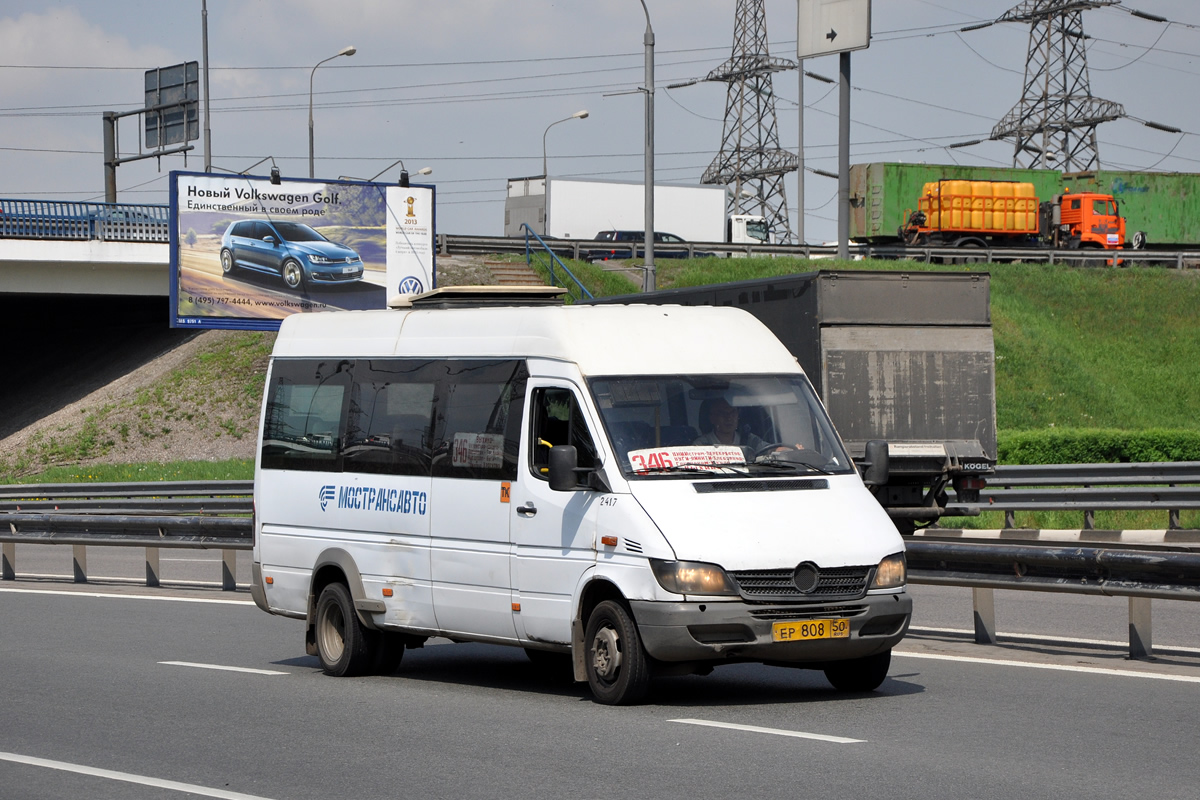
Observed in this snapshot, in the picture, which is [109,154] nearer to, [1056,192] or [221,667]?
[1056,192]

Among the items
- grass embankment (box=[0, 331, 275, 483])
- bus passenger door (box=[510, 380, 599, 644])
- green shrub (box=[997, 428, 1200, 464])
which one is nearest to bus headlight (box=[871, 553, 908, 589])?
bus passenger door (box=[510, 380, 599, 644])

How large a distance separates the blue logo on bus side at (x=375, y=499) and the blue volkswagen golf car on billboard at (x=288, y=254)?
88.1 feet

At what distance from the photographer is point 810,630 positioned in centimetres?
844

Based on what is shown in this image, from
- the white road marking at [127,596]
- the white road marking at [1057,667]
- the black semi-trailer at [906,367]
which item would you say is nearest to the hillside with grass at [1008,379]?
the black semi-trailer at [906,367]

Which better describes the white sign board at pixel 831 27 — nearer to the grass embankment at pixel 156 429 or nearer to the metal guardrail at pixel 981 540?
the grass embankment at pixel 156 429

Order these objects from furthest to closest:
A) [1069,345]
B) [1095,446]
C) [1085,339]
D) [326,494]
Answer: [1085,339], [1069,345], [1095,446], [326,494]

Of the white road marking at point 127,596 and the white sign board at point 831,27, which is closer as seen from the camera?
the white road marking at point 127,596

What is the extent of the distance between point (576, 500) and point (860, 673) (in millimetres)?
2007

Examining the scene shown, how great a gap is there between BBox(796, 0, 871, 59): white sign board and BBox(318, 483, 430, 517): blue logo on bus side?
32.5 metres

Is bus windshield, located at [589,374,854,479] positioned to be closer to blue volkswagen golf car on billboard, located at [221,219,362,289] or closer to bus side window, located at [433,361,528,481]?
bus side window, located at [433,361,528,481]

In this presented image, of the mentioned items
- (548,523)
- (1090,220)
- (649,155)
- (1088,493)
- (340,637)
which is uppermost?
(1090,220)

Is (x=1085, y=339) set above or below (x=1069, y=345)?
above

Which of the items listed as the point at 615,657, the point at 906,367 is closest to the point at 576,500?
the point at 615,657

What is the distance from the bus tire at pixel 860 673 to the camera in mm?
9148
